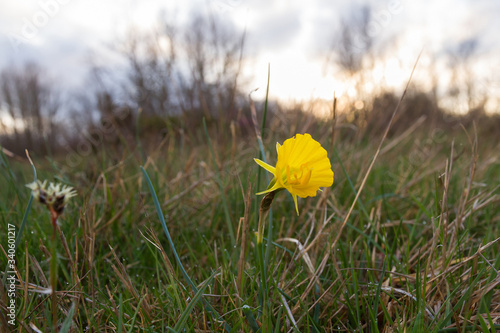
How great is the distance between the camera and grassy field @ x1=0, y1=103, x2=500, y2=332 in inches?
31.4

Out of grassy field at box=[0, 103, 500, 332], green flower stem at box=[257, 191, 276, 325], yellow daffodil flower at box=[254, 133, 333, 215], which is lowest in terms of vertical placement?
grassy field at box=[0, 103, 500, 332]

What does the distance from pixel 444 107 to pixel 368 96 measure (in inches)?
270

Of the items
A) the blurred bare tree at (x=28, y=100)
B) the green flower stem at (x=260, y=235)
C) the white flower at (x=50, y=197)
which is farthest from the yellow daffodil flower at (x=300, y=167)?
the blurred bare tree at (x=28, y=100)

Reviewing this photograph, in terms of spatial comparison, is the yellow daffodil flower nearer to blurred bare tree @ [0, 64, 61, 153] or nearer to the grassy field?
the grassy field

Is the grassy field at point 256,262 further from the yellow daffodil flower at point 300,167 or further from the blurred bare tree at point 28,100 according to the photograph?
the blurred bare tree at point 28,100

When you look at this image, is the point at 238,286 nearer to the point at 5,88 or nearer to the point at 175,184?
the point at 175,184

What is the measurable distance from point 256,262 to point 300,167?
0.35 m

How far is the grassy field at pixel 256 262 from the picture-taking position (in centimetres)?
80

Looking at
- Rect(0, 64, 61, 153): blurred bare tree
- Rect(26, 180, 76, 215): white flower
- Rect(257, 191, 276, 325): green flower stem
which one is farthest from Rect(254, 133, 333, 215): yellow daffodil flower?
Rect(0, 64, 61, 153): blurred bare tree

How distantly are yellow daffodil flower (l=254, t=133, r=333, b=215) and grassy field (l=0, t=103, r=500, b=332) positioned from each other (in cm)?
10

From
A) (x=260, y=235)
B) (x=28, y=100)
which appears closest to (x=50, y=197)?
(x=260, y=235)

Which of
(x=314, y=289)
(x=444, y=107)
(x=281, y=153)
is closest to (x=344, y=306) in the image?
(x=314, y=289)

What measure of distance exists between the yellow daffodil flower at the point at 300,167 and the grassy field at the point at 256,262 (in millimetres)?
99

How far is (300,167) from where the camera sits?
27.9 inches
